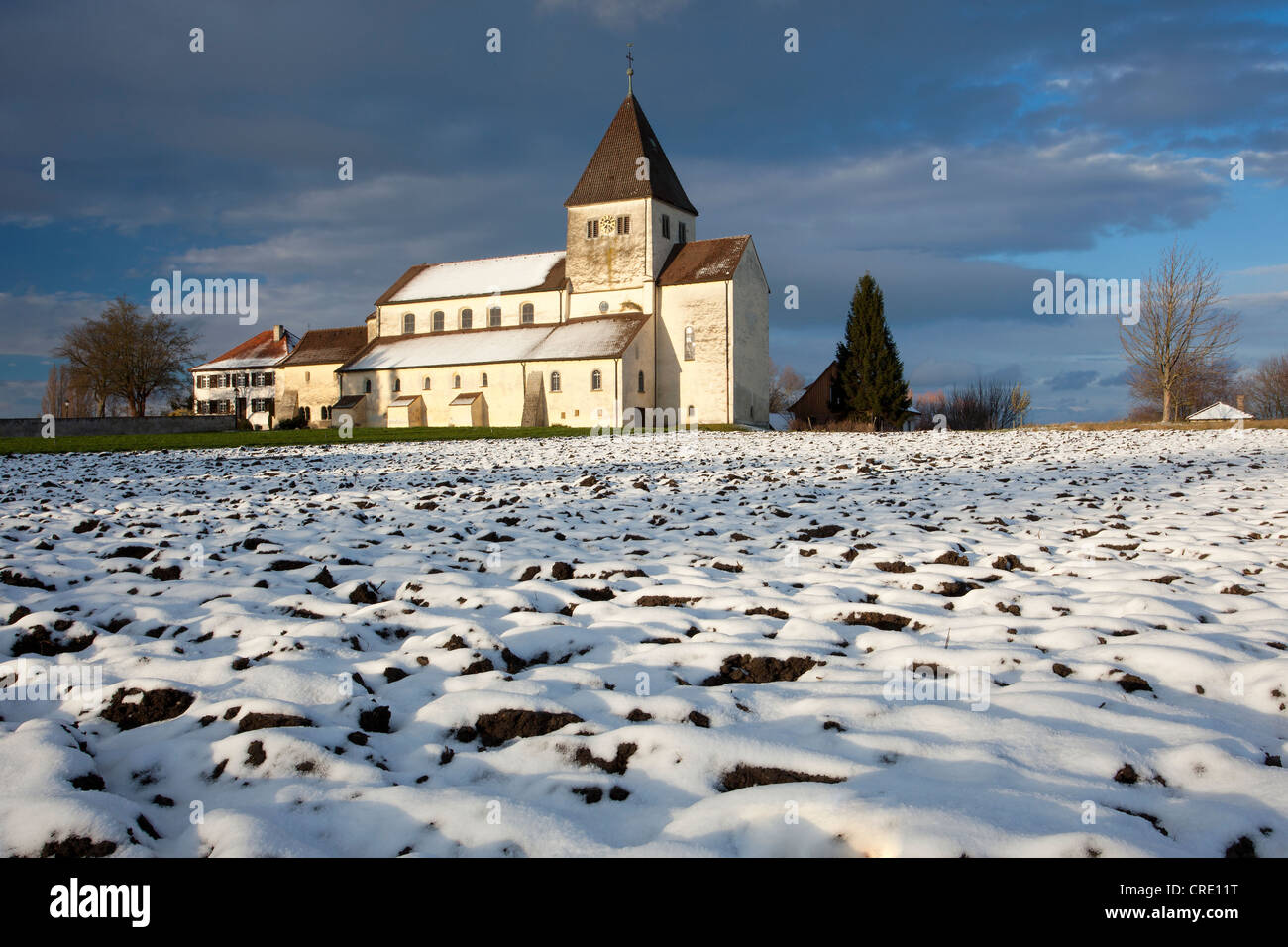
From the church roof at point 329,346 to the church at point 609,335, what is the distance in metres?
7.68

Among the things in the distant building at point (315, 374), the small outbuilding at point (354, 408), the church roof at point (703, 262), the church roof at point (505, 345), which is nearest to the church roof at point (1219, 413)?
the church roof at point (703, 262)

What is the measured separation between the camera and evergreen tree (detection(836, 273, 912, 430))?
1783 inches

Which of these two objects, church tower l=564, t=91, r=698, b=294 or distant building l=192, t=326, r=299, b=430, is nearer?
church tower l=564, t=91, r=698, b=294

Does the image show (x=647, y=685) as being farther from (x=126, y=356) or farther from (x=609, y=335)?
(x=126, y=356)

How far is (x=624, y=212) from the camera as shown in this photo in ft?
162

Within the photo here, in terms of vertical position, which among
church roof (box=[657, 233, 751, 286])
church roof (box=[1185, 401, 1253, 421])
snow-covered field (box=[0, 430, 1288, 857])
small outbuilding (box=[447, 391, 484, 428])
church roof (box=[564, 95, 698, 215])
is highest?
church roof (box=[564, 95, 698, 215])

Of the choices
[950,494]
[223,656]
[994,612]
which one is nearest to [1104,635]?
[994,612]

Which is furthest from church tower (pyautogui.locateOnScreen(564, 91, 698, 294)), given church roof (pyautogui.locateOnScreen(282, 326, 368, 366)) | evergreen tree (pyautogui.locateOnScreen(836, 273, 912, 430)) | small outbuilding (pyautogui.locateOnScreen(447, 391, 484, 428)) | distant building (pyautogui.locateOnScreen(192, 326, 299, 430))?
distant building (pyautogui.locateOnScreen(192, 326, 299, 430))

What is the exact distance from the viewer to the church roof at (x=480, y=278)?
5447 centimetres

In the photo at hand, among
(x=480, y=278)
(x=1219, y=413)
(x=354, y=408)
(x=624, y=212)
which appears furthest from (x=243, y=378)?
(x=1219, y=413)

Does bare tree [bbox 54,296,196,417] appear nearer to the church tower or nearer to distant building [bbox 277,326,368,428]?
distant building [bbox 277,326,368,428]

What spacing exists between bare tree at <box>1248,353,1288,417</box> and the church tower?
177 ft

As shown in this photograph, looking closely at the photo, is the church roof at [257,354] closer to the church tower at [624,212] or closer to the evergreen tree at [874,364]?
the church tower at [624,212]

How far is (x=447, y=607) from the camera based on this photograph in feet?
16.6
